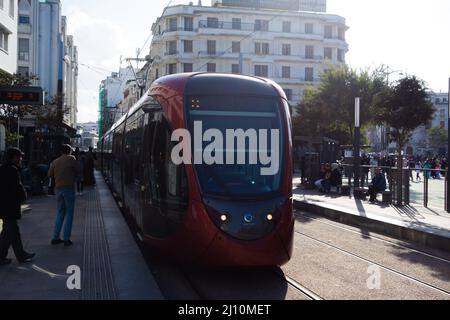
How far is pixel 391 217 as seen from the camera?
13.0 m

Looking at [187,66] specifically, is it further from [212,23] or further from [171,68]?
[212,23]

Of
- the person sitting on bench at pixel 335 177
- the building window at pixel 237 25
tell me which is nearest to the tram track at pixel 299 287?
the person sitting on bench at pixel 335 177

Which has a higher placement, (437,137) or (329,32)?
(329,32)

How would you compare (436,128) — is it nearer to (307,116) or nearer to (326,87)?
(307,116)

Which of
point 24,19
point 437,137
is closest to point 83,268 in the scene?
point 24,19

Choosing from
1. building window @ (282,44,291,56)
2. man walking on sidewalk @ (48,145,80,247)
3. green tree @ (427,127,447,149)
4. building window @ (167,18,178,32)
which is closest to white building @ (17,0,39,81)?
building window @ (167,18,178,32)

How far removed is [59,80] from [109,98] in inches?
2726

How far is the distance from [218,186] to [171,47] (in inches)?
2463

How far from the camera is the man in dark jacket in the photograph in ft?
24.7

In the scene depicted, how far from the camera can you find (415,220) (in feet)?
41.1

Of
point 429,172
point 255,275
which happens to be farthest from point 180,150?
point 429,172

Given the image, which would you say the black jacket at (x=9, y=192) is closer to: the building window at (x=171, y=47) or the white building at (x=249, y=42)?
the white building at (x=249, y=42)

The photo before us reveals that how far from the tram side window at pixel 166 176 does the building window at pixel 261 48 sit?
60985mm

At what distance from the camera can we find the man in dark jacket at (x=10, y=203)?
24.7 feet
